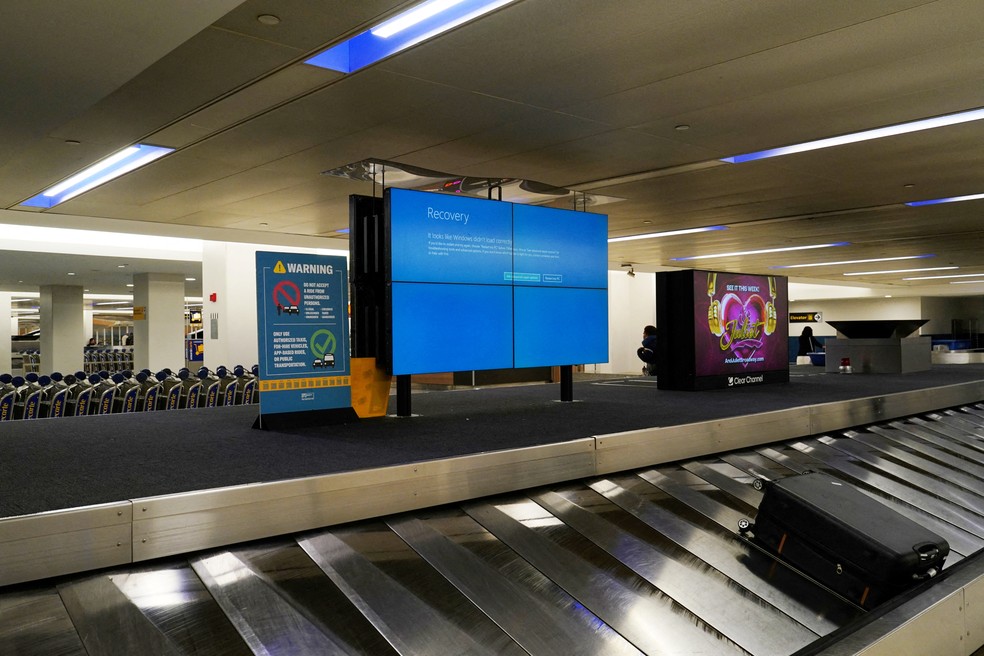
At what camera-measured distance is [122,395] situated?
36.0 ft

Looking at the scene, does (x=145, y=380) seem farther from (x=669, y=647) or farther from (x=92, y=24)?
(x=669, y=647)

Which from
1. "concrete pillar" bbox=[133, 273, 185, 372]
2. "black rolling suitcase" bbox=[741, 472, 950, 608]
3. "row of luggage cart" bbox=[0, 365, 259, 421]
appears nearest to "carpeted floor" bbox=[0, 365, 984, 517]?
"black rolling suitcase" bbox=[741, 472, 950, 608]

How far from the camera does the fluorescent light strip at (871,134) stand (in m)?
6.76

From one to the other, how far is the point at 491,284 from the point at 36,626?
186 inches

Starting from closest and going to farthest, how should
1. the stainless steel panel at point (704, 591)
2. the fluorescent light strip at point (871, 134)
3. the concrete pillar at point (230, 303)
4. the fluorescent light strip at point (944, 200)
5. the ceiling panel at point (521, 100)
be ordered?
the stainless steel panel at point (704, 591) < the ceiling panel at point (521, 100) < the fluorescent light strip at point (871, 134) < the fluorescent light strip at point (944, 200) < the concrete pillar at point (230, 303)

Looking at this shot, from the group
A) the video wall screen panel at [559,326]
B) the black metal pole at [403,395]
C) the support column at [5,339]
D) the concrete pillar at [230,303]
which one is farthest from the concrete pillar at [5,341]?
the video wall screen panel at [559,326]

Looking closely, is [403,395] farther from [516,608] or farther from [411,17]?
[516,608]

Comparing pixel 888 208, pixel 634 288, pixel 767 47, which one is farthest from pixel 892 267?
pixel 767 47

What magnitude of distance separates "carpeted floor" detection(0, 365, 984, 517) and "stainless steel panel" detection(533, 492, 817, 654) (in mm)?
760

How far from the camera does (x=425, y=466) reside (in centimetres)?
385

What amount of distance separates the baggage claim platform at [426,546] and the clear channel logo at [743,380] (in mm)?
3374

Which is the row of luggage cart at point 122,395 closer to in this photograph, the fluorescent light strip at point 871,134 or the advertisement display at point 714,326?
the advertisement display at point 714,326

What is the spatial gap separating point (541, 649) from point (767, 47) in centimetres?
423

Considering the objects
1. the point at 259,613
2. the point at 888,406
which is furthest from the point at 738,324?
the point at 259,613
